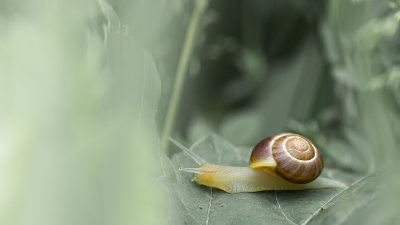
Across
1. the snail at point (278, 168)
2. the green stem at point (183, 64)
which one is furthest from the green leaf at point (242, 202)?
the green stem at point (183, 64)

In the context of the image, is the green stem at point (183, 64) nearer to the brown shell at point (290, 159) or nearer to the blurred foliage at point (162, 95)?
the blurred foliage at point (162, 95)

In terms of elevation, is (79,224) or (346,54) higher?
(79,224)

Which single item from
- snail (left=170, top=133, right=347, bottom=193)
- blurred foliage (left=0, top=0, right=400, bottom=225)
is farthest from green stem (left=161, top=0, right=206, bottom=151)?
snail (left=170, top=133, right=347, bottom=193)

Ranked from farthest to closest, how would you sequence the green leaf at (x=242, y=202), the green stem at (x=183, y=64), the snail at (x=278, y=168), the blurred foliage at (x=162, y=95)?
the green stem at (x=183, y=64) → the snail at (x=278, y=168) → the green leaf at (x=242, y=202) → the blurred foliage at (x=162, y=95)

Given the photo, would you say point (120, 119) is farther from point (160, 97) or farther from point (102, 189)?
point (160, 97)

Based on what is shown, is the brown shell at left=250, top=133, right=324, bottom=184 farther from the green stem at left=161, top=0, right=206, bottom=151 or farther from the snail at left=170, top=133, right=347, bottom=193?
the green stem at left=161, top=0, right=206, bottom=151

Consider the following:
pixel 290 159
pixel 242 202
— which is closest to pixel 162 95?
pixel 242 202

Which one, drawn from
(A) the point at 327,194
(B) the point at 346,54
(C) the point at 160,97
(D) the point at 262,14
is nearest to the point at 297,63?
(D) the point at 262,14

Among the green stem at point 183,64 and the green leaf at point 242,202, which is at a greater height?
the green stem at point 183,64
